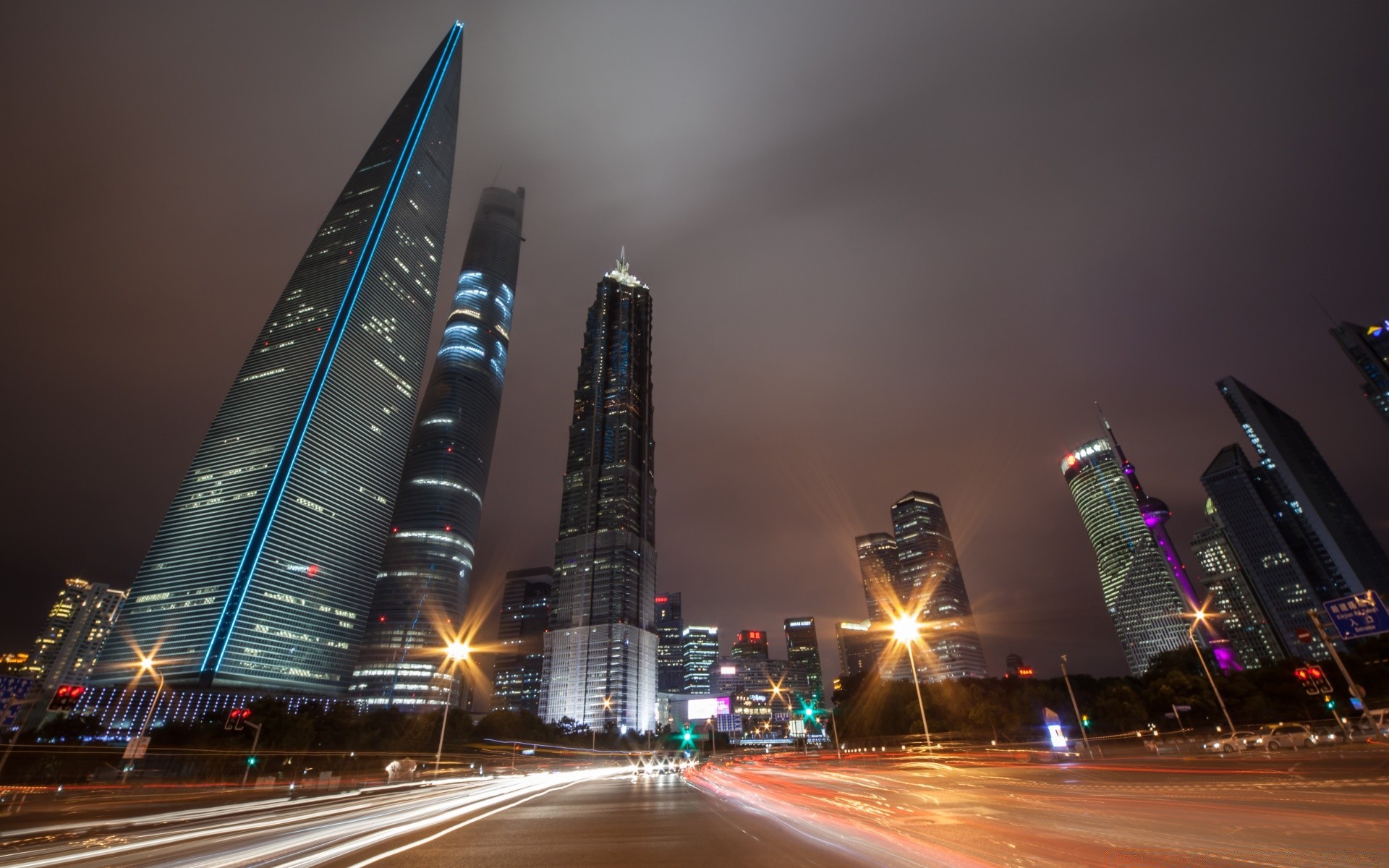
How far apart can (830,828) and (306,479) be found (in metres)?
178

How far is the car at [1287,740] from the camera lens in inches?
1439

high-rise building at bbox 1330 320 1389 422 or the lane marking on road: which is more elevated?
high-rise building at bbox 1330 320 1389 422

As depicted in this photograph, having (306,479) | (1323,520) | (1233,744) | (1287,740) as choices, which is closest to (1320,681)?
(1287,740)

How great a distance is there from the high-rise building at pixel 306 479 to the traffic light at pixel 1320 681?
608ft

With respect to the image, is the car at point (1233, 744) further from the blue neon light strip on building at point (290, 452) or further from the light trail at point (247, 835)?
the blue neon light strip on building at point (290, 452)

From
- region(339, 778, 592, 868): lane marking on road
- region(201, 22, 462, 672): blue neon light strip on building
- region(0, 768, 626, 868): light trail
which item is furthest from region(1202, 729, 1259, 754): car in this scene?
region(201, 22, 462, 672): blue neon light strip on building

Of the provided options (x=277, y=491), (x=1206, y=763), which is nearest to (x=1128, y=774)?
(x=1206, y=763)

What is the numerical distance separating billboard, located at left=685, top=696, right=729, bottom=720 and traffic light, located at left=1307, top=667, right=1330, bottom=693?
416 feet

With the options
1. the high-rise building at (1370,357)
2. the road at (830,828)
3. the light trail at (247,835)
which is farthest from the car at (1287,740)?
the high-rise building at (1370,357)

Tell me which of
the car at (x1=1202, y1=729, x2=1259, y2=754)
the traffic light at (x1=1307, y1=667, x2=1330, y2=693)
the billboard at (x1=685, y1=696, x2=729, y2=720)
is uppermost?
the billboard at (x1=685, y1=696, x2=729, y2=720)

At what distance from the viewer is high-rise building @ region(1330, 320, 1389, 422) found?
370ft

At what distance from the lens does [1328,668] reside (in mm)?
74250

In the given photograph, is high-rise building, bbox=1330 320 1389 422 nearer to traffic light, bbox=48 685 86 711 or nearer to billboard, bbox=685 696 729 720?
billboard, bbox=685 696 729 720

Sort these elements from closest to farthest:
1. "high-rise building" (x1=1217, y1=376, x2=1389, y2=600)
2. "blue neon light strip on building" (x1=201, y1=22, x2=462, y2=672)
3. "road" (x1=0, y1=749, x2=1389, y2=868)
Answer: "road" (x1=0, y1=749, x2=1389, y2=868)
"blue neon light strip on building" (x1=201, y1=22, x2=462, y2=672)
"high-rise building" (x1=1217, y1=376, x2=1389, y2=600)
